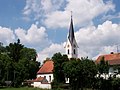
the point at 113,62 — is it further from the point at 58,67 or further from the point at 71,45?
the point at 71,45

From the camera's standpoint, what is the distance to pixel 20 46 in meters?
109

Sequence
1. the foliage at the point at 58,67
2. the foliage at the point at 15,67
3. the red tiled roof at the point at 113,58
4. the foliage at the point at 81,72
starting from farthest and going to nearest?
the foliage at the point at 15,67, the foliage at the point at 58,67, the red tiled roof at the point at 113,58, the foliage at the point at 81,72

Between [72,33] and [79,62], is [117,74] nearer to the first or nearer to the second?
[79,62]

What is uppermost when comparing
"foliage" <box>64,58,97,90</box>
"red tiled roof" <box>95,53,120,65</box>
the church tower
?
the church tower

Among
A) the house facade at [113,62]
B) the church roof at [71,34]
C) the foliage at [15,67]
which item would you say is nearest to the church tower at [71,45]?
the church roof at [71,34]

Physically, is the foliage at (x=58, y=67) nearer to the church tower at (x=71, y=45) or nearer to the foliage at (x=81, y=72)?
the foliage at (x=81, y=72)

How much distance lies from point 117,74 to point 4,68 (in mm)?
36786

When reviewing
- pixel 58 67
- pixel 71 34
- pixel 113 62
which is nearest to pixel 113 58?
pixel 113 62

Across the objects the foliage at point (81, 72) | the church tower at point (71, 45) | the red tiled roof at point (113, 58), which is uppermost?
the church tower at point (71, 45)

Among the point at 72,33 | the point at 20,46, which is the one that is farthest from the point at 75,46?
the point at 20,46

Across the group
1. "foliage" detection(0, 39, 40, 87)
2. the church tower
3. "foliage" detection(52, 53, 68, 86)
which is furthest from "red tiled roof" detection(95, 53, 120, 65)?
"foliage" detection(0, 39, 40, 87)

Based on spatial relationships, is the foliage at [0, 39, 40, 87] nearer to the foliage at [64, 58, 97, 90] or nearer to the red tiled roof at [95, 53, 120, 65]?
the red tiled roof at [95, 53, 120, 65]

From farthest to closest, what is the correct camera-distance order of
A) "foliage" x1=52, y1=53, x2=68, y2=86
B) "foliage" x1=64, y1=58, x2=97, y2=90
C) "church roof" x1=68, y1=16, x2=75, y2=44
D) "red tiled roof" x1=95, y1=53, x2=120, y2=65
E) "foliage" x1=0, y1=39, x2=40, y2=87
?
"church roof" x1=68, y1=16, x2=75, y2=44 → "foliage" x1=0, y1=39, x2=40, y2=87 → "foliage" x1=52, y1=53, x2=68, y2=86 → "red tiled roof" x1=95, y1=53, x2=120, y2=65 → "foliage" x1=64, y1=58, x2=97, y2=90

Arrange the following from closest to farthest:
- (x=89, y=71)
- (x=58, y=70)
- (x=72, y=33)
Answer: (x=89, y=71), (x=58, y=70), (x=72, y=33)
